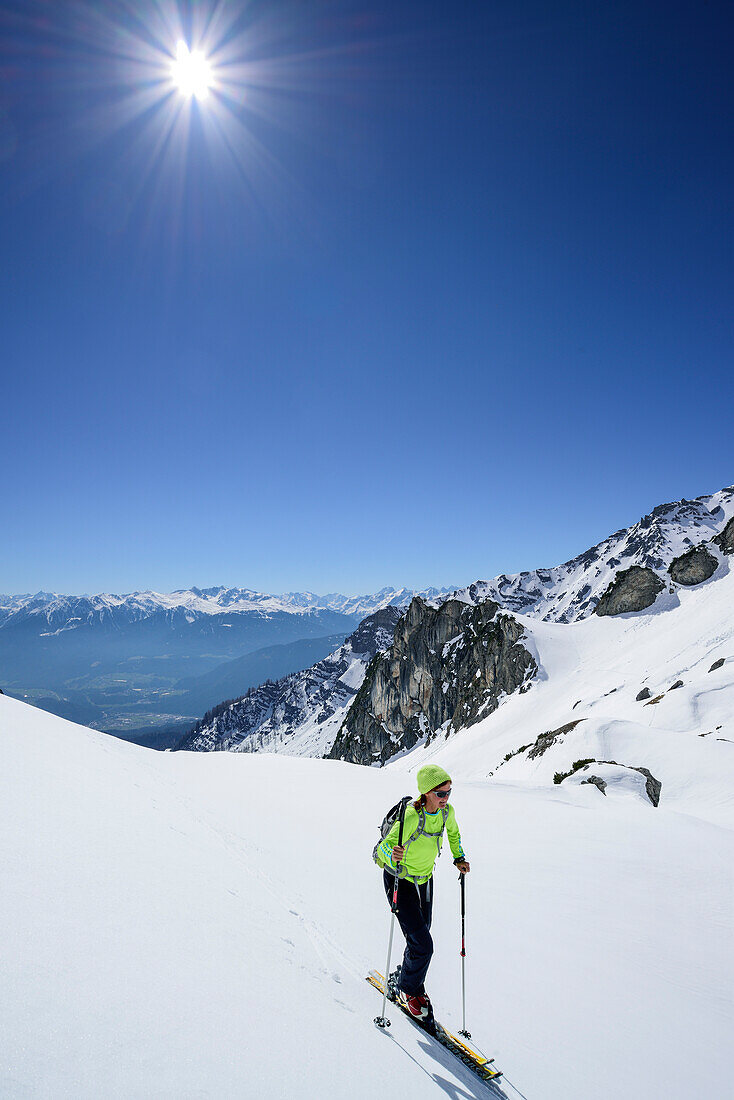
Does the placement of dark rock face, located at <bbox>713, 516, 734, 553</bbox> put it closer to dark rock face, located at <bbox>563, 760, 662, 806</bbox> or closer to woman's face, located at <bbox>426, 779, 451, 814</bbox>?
dark rock face, located at <bbox>563, 760, 662, 806</bbox>

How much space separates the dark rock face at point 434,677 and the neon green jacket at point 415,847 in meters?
62.7

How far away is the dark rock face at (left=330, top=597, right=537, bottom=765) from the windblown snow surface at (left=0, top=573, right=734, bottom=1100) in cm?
5670

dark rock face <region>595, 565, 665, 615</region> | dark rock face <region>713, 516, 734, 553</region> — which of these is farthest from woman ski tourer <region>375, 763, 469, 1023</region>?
dark rock face <region>713, 516, 734, 553</region>

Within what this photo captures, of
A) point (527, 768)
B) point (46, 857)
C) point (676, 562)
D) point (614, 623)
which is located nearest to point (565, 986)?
point (46, 857)

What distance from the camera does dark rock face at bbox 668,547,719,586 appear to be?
67500mm

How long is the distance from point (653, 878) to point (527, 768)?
69.6 ft

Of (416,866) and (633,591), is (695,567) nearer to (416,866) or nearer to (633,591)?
(633,591)

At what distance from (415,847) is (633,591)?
3098 inches

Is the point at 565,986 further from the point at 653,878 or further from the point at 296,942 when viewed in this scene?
the point at 653,878

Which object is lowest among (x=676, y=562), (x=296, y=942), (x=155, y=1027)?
(x=296, y=942)

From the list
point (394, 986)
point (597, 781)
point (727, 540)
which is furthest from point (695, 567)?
point (394, 986)

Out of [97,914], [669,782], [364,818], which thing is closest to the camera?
[97,914]

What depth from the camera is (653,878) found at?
32.1 ft

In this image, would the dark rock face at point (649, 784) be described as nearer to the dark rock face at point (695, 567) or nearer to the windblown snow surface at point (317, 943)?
the windblown snow surface at point (317, 943)
